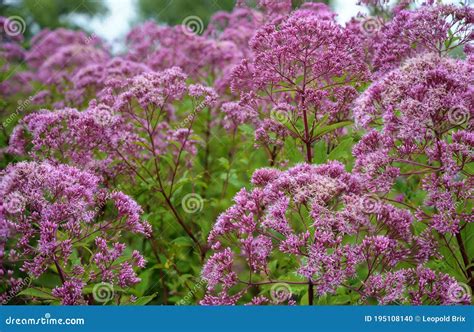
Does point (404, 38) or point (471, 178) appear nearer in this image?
point (471, 178)

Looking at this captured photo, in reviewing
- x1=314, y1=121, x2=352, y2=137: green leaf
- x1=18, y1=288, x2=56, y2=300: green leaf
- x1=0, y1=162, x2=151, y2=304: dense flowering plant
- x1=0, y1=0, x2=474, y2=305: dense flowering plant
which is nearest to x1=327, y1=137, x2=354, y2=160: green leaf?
x1=0, y1=0, x2=474, y2=305: dense flowering plant

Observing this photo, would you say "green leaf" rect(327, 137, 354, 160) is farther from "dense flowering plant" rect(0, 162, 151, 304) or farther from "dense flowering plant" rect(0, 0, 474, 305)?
"dense flowering plant" rect(0, 162, 151, 304)

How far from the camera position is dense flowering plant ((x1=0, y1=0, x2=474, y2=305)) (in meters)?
3.06

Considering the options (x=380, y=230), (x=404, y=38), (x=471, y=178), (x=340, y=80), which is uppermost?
(x=404, y=38)

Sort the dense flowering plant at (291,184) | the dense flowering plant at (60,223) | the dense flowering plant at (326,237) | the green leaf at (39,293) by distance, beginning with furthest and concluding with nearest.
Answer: the green leaf at (39,293) → the dense flowering plant at (60,223) → the dense flowering plant at (291,184) → the dense flowering plant at (326,237)

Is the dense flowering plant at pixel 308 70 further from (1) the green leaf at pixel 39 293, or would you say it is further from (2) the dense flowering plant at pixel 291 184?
(1) the green leaf at pixel 39 293

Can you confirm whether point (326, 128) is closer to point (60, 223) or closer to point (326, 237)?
point (326, 237)

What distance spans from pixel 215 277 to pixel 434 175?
1361 millimetres

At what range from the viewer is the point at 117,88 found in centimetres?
504

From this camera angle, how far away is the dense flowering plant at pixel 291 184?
120 inches

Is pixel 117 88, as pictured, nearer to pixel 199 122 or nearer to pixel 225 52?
pixel 199 122

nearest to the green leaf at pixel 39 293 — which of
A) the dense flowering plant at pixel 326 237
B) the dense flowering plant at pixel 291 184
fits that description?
the dense flowering plant at pixel 291 184

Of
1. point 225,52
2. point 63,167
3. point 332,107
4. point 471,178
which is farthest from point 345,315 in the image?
point 225,52

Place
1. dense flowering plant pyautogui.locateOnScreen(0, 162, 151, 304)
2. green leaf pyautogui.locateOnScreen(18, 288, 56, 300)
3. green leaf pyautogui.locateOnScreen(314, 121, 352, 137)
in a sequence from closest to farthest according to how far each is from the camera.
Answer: dense flowering plant pyautogui.locateOnScreen(0, 162, 151, 304), green leaf pyautogui.locateOnScreen(18, 288, 56, 300), green leaf pyautogui.locateOnScreen(314, 121, 352, 137)
